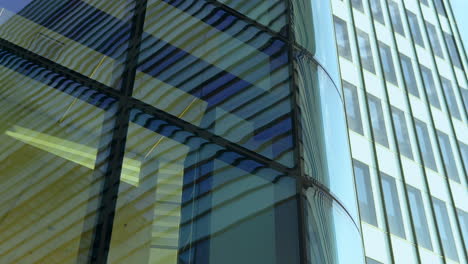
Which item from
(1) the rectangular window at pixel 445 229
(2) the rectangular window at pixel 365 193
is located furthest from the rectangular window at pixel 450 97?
(2) the rectangular window at pixel 365 193

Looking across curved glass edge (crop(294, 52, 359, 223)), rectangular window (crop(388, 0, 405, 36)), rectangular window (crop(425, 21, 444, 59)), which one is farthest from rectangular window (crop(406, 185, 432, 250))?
curved glass edge (crop(294, 52, 359, 223))

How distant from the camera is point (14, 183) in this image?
4.23m

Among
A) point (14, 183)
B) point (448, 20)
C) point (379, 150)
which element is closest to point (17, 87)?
point (14, 183)

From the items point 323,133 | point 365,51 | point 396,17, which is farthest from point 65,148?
point 396,17

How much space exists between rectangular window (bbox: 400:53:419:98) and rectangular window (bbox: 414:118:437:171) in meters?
1.77

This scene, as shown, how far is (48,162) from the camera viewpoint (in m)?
4.40

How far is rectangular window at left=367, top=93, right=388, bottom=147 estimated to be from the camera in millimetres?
22250

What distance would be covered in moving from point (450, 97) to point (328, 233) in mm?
25017

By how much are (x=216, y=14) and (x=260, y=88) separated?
99 cm

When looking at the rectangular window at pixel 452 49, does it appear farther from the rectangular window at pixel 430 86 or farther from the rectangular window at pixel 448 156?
the rectangular window at pixel 448 156

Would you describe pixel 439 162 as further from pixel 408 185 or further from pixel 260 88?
pixel 260 88

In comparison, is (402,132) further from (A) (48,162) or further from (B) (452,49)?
(A) (48,162)

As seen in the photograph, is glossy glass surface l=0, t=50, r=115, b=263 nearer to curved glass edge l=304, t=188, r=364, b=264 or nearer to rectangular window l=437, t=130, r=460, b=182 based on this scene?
curved glass edge l=304, t=188, r=364, b=264

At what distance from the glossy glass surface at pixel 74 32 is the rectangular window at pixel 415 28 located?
25.8m
